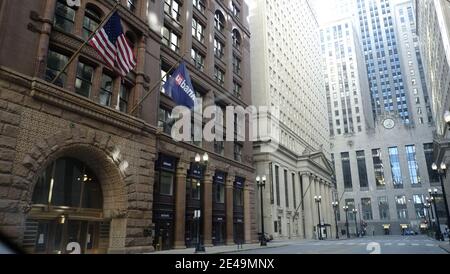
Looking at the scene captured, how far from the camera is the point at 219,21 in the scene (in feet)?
140

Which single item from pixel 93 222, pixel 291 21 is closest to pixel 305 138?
pixel 291 21

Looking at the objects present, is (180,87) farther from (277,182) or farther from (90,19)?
(277,182)

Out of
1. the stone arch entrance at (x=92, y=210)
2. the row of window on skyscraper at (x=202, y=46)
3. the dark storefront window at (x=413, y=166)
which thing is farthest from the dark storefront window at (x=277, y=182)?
the dark storefront window at (x=413, y=166)

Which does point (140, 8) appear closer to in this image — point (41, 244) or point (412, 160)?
point (41, 244)

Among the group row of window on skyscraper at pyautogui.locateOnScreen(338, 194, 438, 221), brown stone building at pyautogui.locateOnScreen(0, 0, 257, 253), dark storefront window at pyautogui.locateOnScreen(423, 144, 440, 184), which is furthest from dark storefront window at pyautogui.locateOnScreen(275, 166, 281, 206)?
dark storefront window at pyautogui.locateOnScreen(423, 144, 440, 184)

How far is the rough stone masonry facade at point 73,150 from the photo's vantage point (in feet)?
51.5

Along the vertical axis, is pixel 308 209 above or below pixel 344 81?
below

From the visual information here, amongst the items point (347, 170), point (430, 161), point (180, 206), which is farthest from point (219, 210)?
point (430, 161)

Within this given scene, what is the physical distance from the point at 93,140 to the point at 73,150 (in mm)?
1221

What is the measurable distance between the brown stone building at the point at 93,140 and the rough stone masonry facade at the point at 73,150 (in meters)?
0.06

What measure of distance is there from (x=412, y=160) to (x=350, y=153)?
18435 mm

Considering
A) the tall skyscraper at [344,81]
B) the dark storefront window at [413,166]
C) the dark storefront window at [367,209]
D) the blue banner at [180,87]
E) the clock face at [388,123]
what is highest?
the tall skyscraper at [344,81]

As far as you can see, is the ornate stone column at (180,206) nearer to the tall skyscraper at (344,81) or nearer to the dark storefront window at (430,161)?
the dark storefront window at (430,161)

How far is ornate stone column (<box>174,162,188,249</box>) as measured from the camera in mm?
28609
